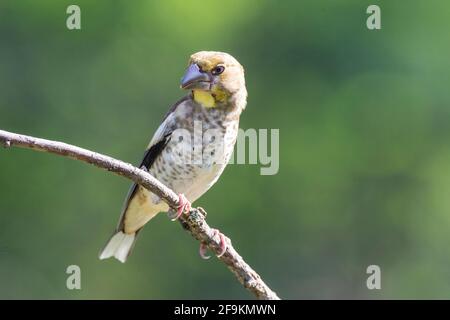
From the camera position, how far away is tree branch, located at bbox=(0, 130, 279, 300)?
160 inches

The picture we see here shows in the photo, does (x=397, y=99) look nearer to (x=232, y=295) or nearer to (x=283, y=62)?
(x=283, y=62)

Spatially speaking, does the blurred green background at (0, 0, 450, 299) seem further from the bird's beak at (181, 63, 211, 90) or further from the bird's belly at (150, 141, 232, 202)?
the bird's beak at (181, 63, 211, 90)

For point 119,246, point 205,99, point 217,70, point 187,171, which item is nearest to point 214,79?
point 217,70

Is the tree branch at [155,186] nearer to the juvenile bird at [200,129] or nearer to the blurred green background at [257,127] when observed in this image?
the juvenile bird at [200,129]

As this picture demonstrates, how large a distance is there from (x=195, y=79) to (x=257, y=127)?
6.56m

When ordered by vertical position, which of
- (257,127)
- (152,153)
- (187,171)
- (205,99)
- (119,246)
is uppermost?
(257,127)

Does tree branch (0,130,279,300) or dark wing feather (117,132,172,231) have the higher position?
dark wing feather (117,132,172,231)

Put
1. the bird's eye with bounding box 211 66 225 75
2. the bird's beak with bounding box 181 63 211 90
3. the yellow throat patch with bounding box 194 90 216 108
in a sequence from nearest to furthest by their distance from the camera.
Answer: the bird's beak with bounding box 181 63 211 90 < the bird's eye with bounding box 211 66 225 75 < the yellow throat patch with bounding box 194 90 216 108

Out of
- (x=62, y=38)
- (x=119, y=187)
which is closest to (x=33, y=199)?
(x=119, y=187)

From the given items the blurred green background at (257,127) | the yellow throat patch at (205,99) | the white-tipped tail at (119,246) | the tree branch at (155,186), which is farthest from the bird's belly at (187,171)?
the blurred green background at (257,127)

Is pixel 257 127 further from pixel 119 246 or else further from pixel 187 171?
pixel 187 171

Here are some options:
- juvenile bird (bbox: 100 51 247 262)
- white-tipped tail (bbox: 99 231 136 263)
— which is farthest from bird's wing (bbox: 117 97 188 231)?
white-tipped tail (bbox: 99 231 136 263)

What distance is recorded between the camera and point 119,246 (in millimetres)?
6898

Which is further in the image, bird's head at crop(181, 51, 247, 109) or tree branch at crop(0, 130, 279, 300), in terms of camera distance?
bird's head at crop(181, 51, 247, 109)
